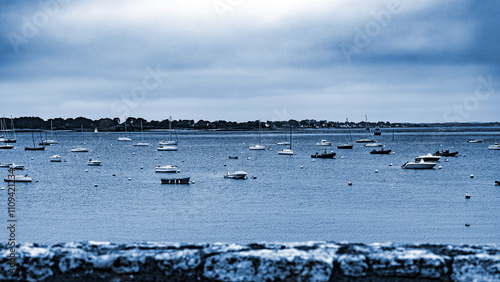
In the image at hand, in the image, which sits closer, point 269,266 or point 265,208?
point 269,266

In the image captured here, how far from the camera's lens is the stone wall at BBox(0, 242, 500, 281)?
5.93m

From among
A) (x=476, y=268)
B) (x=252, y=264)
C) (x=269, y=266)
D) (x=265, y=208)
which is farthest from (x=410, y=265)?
(x=265, y=208)

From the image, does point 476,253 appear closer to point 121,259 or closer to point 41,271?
point 121,259

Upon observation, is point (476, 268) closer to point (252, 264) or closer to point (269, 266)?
point (269, 266)

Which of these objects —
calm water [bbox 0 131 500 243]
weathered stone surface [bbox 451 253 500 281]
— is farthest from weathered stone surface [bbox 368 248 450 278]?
calm water [bbox 0 131 500 243]

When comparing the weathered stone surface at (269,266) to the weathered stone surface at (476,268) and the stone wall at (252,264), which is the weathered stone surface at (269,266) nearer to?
the stone wall at (252,264)

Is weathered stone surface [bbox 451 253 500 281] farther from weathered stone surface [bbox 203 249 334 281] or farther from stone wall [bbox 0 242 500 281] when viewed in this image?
weathered stone surface [bbox 203 249 334 281]

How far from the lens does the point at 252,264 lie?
5992 mm

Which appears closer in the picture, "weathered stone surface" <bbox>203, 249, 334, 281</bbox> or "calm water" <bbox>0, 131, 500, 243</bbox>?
"weathered stone surface" <bbox>203, 249, 334, 281</bbox>

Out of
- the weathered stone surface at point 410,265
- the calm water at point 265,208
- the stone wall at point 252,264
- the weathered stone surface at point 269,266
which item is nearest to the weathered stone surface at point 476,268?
the stone wall at point 252,264

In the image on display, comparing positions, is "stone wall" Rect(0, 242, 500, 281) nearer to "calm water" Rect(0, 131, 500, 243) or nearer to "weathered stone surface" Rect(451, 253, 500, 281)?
"weathered stone surface" Rect(451, 253, 500, 281)

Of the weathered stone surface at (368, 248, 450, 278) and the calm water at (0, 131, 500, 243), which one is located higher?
the weathered stone surface at (368, 248, 450, 278)

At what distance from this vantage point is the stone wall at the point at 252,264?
5.93 metres

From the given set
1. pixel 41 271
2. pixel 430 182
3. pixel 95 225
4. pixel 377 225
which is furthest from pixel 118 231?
pixel 430 182
